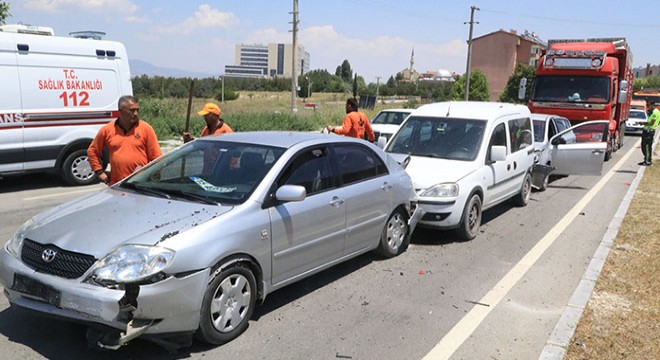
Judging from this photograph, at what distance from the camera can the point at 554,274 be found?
20.3 feet

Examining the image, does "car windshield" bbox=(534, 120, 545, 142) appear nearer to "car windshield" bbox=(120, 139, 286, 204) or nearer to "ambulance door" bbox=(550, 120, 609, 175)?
"ambulance door" bbox=(550, 120, 609, 175)

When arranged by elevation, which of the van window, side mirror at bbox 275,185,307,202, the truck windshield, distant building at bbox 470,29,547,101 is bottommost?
side mirror at bbox 275,185,307,202

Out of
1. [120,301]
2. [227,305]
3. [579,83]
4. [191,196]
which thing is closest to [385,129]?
[579,83]

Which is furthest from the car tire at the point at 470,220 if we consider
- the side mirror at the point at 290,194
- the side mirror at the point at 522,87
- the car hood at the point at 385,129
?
the side mirror at the point at 522,87

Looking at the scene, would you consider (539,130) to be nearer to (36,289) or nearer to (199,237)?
(199,237)

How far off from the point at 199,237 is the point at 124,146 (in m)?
2.45

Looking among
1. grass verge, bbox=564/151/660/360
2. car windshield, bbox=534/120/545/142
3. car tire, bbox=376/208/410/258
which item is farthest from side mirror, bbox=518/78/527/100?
car tire, bbox=376/208/410/258

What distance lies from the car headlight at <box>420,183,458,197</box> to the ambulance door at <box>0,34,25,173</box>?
691cm

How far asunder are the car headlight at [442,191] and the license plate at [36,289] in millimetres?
4673

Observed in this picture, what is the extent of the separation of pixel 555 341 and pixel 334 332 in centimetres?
176

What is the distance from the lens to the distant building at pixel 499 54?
92.9 meters

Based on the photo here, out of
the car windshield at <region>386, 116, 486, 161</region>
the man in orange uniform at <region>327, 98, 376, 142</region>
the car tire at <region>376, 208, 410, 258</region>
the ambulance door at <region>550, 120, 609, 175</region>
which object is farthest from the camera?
the ambulance door at <region>550, 120, 609, 175</region>

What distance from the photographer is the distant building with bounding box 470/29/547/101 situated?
92.9 m

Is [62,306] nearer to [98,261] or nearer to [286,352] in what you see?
[98,261]
